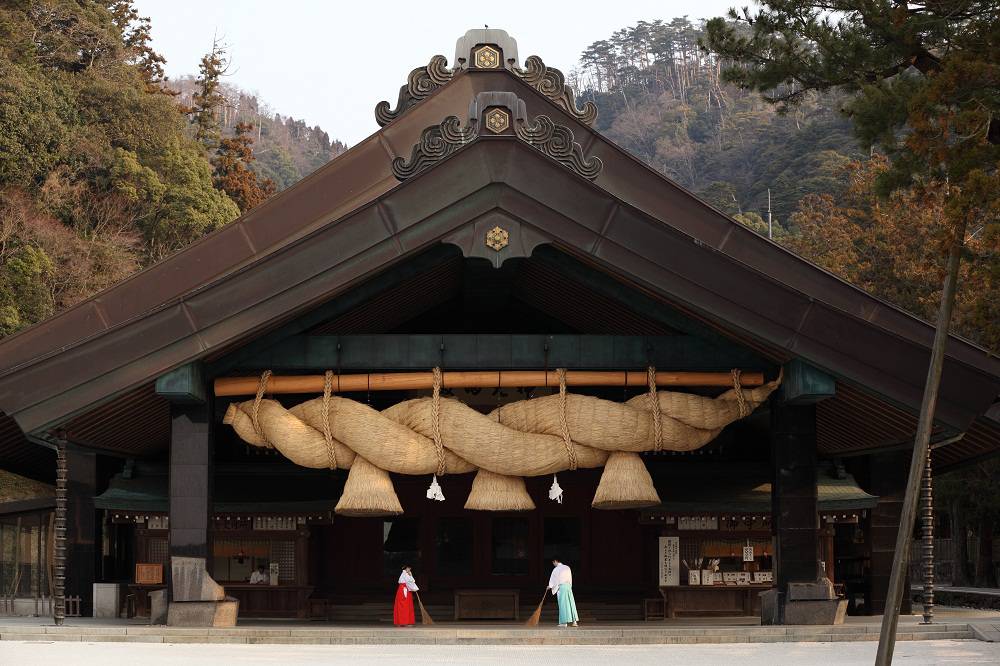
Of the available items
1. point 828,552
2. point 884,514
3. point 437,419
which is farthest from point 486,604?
point 884,514

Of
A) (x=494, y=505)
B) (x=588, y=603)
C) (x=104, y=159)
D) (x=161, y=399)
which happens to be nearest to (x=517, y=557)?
(x=588, y=603)

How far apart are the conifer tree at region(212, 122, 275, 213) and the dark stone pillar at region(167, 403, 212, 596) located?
4289 centimetres

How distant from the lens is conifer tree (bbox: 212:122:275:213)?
62.0 m

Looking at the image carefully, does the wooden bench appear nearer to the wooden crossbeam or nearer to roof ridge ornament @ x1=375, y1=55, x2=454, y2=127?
the wooden crossbeam

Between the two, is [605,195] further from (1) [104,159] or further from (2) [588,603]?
(1) [104,159]

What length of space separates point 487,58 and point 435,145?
5.90 m

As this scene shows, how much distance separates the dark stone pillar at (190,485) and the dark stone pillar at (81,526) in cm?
549

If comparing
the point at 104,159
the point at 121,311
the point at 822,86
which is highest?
the point at 104,159

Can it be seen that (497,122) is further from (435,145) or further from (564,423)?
(564,423)

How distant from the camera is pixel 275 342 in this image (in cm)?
1894

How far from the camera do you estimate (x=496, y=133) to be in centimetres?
1742

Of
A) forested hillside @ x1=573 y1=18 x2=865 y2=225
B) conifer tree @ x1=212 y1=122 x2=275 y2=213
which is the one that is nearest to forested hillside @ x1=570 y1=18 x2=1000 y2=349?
forested hillside @ x1=573 y1=18 x2=865 y2=225

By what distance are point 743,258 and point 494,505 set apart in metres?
4.96

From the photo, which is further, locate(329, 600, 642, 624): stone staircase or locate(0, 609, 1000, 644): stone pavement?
locate(329, 600, 642, 624): stone staircase
